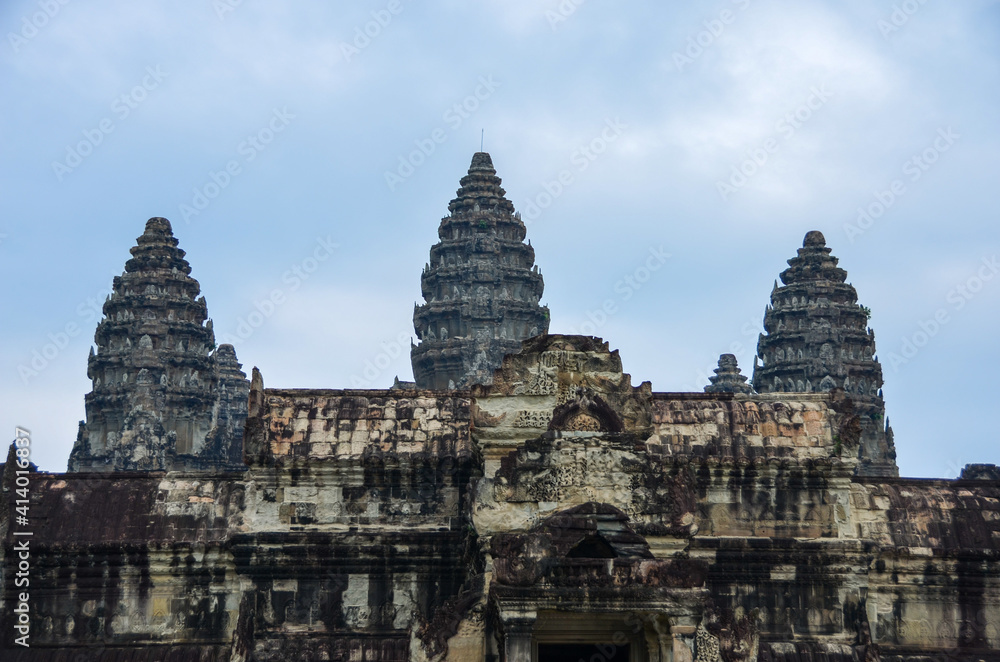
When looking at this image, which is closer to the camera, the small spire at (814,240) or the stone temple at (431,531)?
the stone temple at (431,531)

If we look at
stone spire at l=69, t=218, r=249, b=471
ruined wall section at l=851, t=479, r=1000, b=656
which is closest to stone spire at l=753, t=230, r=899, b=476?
stone spire at l=69, t=218, r=249, b=471

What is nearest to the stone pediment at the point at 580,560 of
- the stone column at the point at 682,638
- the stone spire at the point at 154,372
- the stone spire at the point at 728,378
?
the stone column at the point at 682,638

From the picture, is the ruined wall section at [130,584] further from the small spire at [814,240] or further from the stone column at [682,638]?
the small spire at [814,240]

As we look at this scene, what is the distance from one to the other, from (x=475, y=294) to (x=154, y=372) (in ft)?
49.5

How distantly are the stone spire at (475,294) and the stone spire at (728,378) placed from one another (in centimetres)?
1184

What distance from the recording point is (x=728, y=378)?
77.6 m

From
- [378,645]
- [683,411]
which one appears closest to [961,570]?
[683,411]

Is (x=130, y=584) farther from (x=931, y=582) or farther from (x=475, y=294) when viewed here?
(x=475, y=294)

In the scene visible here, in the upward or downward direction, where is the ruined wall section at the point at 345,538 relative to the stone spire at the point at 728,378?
downward

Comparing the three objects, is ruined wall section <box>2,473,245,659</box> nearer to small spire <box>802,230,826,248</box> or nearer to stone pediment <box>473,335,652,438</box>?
stone pediment <box>473,335,652,438</box>

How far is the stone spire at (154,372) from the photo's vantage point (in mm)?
63000

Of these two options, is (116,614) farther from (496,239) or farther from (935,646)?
(496,239)

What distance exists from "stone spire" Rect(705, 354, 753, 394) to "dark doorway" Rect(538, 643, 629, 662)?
54.0 meters

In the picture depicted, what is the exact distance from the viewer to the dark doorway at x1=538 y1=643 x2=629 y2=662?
70.4ft
